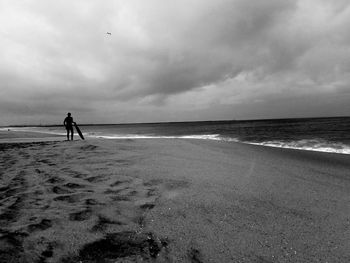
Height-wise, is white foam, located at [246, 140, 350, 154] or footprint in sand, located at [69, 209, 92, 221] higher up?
footprint in sand, located at [69, 209, 92, 221]

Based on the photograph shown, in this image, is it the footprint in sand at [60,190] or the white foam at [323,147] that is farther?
the white foam at [323,147]

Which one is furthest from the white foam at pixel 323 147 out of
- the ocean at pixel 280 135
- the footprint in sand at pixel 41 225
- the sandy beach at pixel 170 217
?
the footprint in sand at pixel 41 225

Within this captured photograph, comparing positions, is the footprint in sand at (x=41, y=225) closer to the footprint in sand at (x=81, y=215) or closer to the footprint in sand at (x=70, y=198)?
the footprint in sand at (x=81, y=215)

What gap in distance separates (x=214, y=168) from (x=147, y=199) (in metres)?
3.16

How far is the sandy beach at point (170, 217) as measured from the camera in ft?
8.45

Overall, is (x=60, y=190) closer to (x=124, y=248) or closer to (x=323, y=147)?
(x=124, y=248)

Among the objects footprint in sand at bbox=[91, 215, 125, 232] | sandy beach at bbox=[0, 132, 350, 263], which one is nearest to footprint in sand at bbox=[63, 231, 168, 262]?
sandy beach at bbox=[0, 132, 350, 263]

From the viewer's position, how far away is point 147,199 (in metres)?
4.06

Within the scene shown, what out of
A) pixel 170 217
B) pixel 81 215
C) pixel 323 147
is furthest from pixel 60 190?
pixel 323 147

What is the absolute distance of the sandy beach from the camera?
2.57m

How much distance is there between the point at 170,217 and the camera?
339 centimetres

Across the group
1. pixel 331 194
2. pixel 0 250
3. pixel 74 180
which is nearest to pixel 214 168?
pixel 331 194

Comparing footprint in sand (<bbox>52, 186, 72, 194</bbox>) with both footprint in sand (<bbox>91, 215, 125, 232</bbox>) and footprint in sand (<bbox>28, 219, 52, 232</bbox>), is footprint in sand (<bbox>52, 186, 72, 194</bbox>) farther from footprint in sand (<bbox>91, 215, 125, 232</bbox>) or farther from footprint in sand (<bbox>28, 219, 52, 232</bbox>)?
footprint in sand (<bbox>91, 215, 125, 232</bbox>)

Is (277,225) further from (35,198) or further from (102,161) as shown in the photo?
(102,161)
